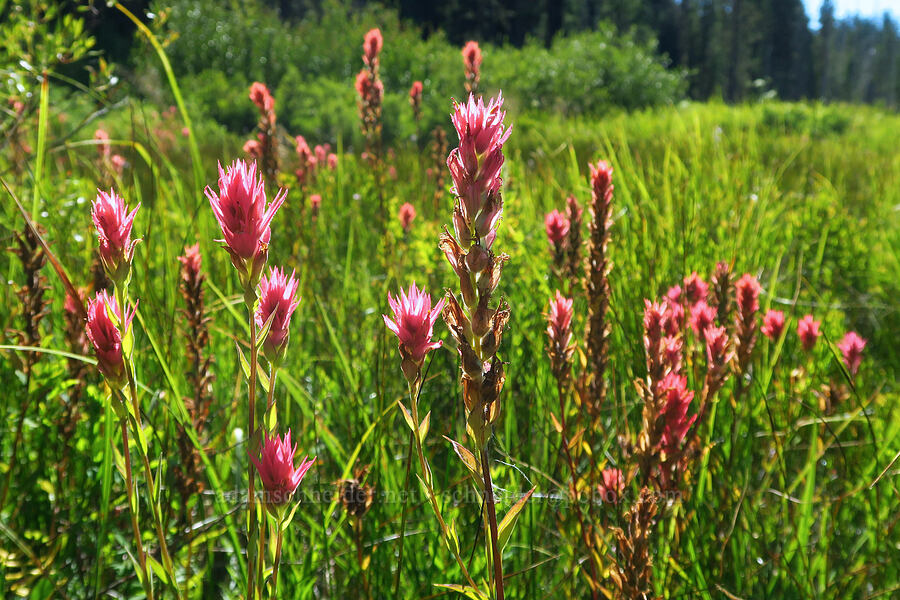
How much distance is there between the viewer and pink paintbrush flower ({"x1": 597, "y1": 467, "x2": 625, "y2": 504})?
1.21 m

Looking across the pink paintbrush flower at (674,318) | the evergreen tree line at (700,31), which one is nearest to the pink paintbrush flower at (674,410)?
the pink paintbrush flower at (674,318)

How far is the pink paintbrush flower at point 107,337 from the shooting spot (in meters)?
0.71

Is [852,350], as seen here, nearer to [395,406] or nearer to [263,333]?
[395,406]

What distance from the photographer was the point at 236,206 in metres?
0.67

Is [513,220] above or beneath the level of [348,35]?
beneath

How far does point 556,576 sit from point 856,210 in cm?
440

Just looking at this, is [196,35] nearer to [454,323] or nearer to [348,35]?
[348,35]

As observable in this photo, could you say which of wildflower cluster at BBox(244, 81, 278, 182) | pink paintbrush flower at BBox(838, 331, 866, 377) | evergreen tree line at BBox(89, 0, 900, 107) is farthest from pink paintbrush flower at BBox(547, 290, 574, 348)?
evergreen tree line at BBox(89, 0, 900, 107)

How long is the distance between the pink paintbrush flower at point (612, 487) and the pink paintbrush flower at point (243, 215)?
0.84m

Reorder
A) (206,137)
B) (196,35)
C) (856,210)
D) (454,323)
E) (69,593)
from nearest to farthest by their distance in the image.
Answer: (454,323), (69,593), (856,210), (206,137), (196,35)

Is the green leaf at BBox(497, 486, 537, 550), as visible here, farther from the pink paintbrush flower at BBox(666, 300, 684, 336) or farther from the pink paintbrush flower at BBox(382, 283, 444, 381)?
the pink paintbrush flower at BBox(666, 300, 684, 336)

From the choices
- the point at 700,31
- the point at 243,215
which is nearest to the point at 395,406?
the point at 243,215

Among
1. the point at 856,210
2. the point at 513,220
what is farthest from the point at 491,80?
the point at 513,220

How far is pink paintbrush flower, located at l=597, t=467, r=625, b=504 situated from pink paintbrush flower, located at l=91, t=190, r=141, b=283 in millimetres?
930
